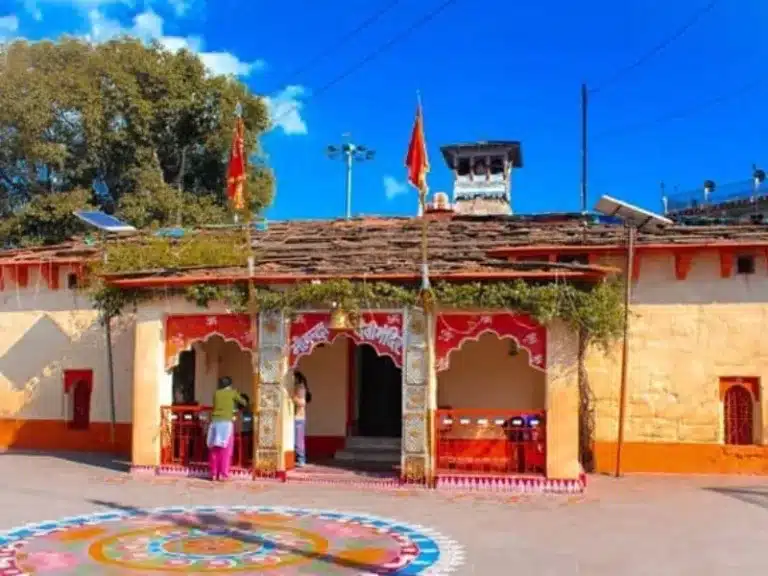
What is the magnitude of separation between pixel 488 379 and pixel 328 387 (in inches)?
118

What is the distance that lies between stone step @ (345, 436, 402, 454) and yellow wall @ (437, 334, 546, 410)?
115 centimetres

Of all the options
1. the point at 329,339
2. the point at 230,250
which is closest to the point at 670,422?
the point at 329,339

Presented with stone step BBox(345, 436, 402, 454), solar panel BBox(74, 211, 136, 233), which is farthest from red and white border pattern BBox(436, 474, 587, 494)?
solar panel BBox(74, 211, 136, 233)

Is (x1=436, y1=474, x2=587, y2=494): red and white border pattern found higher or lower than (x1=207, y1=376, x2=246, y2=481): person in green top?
lower

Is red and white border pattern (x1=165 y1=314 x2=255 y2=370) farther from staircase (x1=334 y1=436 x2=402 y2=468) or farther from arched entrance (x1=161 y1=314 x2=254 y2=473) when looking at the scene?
staircase (x1=334 y1=436 x2=402 y2=468)

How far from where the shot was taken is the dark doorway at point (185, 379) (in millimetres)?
17016

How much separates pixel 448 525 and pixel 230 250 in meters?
8.04

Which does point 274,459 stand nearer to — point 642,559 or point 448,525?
point 448,525

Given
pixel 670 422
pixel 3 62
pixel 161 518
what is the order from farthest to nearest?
pixel 3 62, pixel 670 422, pixel 161 518

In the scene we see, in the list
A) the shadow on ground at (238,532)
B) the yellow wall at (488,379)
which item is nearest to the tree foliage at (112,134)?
the yellow wall at (488,379)

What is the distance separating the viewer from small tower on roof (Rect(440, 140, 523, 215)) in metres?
26.0

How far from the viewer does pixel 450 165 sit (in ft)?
88.9

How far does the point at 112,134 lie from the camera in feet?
89.7

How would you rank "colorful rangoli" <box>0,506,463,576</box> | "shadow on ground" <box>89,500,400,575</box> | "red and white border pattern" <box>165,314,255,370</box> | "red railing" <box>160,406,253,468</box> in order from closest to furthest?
"colorful rangoli" <box>0,506,463,576</box>, "shadow on ground" <box>89,500,400,575</box>, "red and white border pattern" <box>165,314,255,370</box>, "red railing" <box>160,406,253,468</box>
